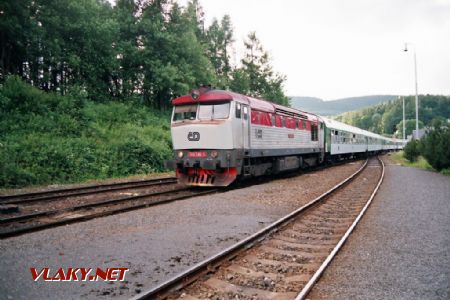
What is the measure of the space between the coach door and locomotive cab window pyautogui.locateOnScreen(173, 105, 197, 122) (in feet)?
6.28

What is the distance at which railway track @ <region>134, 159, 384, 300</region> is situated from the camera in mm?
4434

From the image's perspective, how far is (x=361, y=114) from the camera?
182750 mm

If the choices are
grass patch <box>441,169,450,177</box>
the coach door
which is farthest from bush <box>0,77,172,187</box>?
grass patch <box>441,169,450,177</box>

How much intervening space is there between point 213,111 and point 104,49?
18.3m

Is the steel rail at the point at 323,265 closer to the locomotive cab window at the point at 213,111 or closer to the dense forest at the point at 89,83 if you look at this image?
the locomotive cab window at the point at 213,111

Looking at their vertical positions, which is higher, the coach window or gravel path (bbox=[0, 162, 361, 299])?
the coach window

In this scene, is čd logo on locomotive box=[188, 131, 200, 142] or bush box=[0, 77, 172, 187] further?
bush box=[0, 77, 172, 187]

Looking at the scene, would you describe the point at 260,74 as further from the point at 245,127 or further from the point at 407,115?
the point at 407,115

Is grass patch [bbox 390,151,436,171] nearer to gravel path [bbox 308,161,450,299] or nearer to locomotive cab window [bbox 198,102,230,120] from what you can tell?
gravel path [bbox 308,161,450,299]

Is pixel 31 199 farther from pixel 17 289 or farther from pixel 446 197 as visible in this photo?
pixel 446 197

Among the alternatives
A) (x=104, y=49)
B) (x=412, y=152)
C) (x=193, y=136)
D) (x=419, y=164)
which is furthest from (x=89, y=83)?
(x=412, y=152)

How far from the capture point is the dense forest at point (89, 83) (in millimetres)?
17656

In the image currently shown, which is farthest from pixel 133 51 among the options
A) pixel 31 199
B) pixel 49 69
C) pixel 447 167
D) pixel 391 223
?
pixel 391 223

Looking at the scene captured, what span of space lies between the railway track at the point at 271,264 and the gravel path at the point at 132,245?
0.35 metres
